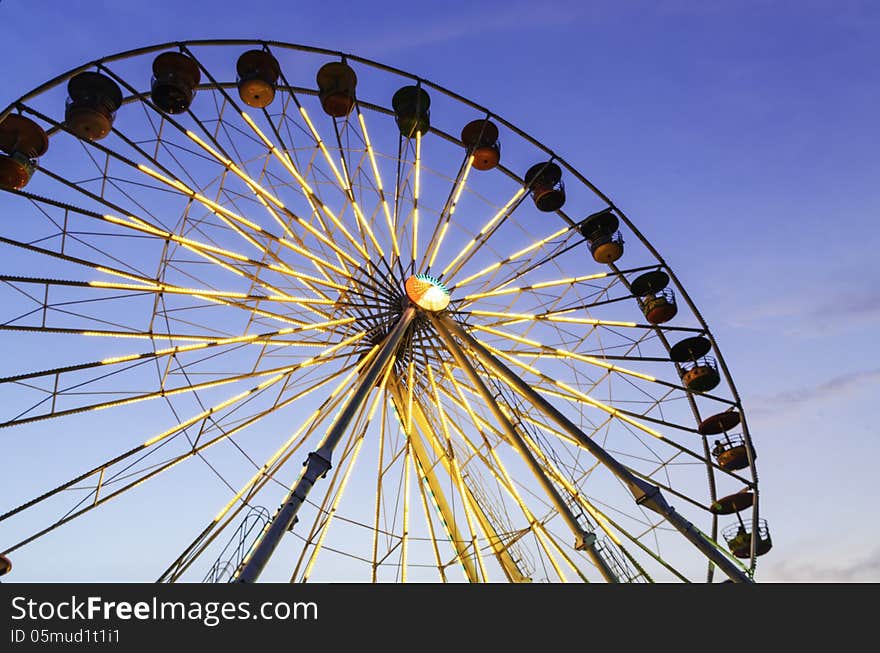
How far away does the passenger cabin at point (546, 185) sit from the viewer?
56.5 feet

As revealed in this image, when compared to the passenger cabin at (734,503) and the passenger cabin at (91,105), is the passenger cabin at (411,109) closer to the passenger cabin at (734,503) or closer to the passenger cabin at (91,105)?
the passenger cabin at (91,105)

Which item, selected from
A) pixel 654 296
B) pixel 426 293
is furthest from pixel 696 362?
pixel 426 293

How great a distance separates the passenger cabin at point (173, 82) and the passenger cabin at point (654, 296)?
11497 millimetres

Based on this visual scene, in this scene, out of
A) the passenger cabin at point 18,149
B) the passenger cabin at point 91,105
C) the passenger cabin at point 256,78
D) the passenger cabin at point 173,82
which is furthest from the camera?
the passenger cabin at point 256,78

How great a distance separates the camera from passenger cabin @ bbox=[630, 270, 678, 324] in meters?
17.4

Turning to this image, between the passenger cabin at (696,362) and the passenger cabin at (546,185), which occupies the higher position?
→ the passenger cabin at (546,185)

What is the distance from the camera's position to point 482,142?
16.9 meters

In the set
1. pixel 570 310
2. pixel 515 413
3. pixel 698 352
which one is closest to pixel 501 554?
pixel 515 413

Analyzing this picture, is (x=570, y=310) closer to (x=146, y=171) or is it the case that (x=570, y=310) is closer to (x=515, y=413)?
(x=515, y=413)

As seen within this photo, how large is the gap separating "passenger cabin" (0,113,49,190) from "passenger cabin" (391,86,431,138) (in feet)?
25.3

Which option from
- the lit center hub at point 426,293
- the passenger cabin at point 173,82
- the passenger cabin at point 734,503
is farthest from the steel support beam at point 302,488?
the passenger cabin at point 734,503

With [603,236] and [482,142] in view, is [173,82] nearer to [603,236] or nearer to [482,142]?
[482,142]

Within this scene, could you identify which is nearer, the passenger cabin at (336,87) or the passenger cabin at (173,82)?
the passenger cabin at (173,82)
